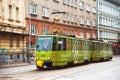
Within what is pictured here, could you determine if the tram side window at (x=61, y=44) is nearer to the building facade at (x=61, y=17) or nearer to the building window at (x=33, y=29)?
the building facade at (x=61, y=17)

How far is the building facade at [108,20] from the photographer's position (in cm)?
8069

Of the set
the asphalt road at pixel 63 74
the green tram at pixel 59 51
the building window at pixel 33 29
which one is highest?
the building window at pixel 33 29

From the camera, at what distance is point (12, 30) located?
43.1 meters

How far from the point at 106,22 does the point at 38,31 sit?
3661 centimetres

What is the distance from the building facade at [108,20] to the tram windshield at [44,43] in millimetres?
49770

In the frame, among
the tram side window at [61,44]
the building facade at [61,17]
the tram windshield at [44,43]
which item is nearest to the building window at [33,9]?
the building facade at [61,17]

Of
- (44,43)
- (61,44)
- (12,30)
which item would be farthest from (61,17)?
(44,43)

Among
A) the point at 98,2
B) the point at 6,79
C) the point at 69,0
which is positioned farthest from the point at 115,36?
the point at 6,79

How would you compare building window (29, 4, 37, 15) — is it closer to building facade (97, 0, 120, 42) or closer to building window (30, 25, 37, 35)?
building window (30, 25, 37, 35)

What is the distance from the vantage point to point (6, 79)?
818 inches

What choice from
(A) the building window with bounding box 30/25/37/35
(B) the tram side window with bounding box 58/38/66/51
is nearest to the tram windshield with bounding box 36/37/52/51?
(B) the tram side window with bounding box 58/38/66/51

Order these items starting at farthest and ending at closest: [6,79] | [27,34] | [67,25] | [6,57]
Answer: [67,25] < [27,34] < [6,57] < [6,79]

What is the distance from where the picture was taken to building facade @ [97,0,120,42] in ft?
265

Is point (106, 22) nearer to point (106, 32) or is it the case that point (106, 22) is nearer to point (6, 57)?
point (106, 32)
